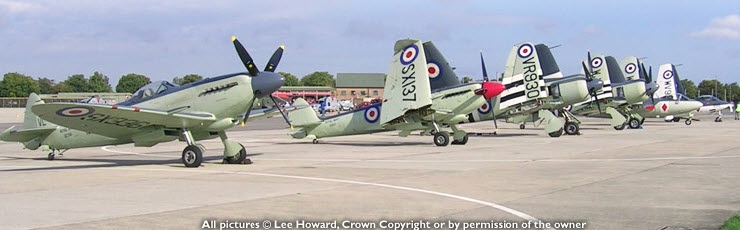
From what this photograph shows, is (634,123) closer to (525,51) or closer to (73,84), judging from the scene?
(525,51)

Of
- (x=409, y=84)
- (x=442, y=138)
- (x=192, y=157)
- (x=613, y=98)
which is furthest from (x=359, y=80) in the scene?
(x=192, y=157)

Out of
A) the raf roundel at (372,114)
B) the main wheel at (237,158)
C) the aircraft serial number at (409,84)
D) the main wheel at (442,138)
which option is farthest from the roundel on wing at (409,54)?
the main wheel at (237,158)

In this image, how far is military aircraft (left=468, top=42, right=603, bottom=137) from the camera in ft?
98.6

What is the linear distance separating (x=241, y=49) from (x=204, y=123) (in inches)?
79.8

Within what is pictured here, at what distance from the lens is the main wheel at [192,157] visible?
17.4 metres

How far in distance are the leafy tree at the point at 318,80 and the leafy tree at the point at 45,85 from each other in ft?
185

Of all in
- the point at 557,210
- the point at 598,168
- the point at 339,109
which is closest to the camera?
the point at 557,210

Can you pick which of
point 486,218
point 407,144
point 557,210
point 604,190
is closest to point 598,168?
point 604,190

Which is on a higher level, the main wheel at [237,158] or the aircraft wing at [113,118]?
the aircraft wing at [113,118]

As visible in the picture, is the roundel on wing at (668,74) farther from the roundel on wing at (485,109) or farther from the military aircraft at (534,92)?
the roundel on wing at (485,109)

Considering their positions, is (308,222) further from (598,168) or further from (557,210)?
(598,168)

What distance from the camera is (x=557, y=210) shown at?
995cm

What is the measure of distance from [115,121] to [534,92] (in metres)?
17.8

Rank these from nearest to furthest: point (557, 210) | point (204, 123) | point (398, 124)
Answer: point (557, 210)
point (204, 123)
point (398, 124)
